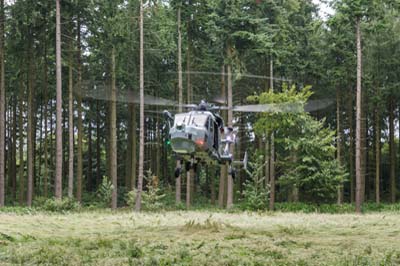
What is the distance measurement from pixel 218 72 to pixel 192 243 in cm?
1961

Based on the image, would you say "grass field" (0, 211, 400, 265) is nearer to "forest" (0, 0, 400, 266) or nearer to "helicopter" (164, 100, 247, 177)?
"forest" (0, 0, 400, 266)

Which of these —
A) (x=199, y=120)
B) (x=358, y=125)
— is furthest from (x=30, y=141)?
(x=199, y=120)

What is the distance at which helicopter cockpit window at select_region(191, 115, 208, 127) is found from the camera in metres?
13.9

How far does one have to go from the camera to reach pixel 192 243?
13906mm

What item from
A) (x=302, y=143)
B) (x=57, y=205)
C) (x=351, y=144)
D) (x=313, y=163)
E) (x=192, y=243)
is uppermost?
(x=302, y=143)

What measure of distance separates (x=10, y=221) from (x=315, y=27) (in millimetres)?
15908

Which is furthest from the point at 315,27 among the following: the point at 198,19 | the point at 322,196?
the point at 322,196

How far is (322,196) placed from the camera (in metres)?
28.0

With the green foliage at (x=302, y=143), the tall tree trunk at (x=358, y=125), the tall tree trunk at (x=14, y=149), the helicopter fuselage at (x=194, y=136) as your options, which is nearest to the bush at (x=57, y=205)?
the green foliage at (x=302, y=143)

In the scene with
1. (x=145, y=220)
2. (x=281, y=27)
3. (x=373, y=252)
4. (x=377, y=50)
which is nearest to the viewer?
(x=373, y=252)

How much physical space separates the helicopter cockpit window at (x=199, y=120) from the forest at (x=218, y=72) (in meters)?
8.42

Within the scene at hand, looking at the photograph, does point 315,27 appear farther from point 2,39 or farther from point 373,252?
point 373,252

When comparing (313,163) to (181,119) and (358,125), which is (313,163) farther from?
(181,119)

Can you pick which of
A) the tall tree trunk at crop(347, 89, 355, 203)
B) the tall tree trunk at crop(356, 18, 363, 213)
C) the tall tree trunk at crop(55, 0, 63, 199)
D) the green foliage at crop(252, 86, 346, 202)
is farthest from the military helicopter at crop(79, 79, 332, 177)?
the tall tree trunk at crop(347, 89, 355, 203)
